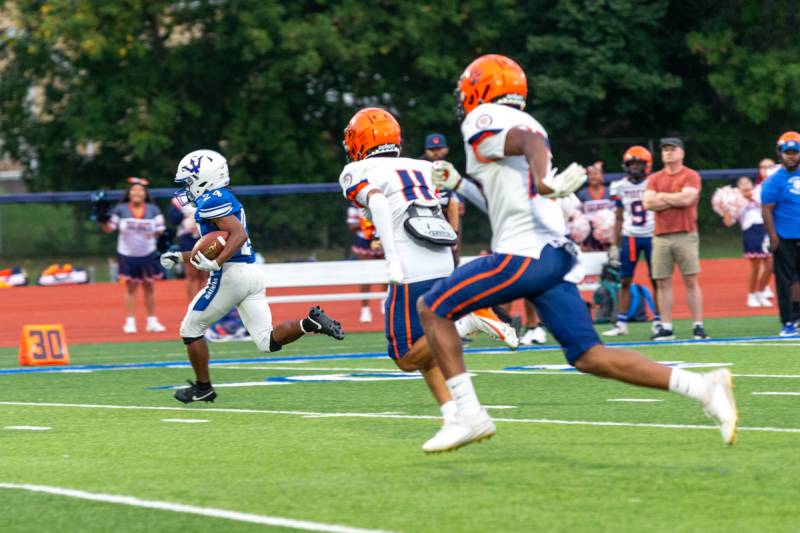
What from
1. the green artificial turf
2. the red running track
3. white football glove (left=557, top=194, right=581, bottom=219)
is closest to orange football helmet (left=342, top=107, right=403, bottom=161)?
white football glove (left=557, top=194, right=581, bottom=219)

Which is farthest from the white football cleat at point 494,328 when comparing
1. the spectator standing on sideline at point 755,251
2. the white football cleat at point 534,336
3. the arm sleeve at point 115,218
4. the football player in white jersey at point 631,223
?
the spectator standing on sideline at point 755,251

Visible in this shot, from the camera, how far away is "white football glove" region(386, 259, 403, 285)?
812 cm

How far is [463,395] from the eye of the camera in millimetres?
7203

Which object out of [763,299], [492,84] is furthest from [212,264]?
[763,299]

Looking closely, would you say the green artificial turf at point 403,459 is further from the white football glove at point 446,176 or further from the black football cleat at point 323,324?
the white football glove at point 446,176

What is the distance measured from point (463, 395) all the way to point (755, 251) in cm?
1412

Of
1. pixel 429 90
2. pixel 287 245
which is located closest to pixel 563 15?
pixel 429 90

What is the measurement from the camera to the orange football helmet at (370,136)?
8664 mm

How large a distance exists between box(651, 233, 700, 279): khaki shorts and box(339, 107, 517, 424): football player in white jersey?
6795 millimetres

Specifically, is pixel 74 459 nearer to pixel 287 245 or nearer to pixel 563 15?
pixel 287 245

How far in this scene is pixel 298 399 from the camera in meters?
10.5

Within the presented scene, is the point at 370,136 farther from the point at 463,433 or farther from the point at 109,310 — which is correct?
the point at 109,310

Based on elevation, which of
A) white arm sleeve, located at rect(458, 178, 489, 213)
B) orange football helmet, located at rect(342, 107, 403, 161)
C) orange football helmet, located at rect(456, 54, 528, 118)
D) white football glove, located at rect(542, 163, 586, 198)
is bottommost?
white arm sleeve, located at rect(458, 178, 489, 213)

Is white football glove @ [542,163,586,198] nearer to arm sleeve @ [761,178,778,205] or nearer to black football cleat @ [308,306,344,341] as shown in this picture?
black football cleat @ [308,306,344,341]
